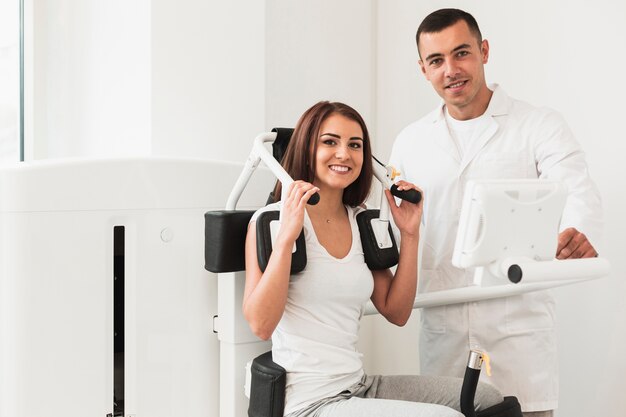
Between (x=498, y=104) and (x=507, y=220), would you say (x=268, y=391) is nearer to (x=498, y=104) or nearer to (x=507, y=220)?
(x=507, y=220)

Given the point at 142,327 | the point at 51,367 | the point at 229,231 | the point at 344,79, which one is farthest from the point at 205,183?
the point at 344,79

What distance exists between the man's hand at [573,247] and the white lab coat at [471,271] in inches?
11.1

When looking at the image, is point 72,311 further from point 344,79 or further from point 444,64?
point 344,79

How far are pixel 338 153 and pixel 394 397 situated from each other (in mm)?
577

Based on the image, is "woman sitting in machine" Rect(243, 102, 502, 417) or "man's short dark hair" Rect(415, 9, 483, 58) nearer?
"woman sitting in machine" Rect(243, 102, 502, 417)

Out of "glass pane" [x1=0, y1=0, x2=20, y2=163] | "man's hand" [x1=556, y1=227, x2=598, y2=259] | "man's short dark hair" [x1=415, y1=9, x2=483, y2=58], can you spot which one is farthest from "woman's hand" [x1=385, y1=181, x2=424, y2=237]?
"glass pane" [x1=0, y1=0, x2=20, y2=163]

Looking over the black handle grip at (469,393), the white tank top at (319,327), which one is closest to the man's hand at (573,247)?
the black handle grip at (469,393)

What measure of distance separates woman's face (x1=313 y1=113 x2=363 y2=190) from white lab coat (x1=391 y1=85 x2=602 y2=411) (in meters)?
0.44

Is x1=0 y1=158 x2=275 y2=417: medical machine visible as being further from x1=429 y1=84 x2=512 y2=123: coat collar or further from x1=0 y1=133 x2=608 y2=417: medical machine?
x1=429 y1=84 x2=512 y2=123: coat collar

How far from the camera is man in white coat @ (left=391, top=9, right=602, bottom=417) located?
70.4 inches

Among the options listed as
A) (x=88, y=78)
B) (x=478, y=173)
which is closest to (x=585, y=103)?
(x=478, y=173)

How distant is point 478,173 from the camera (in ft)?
6.08

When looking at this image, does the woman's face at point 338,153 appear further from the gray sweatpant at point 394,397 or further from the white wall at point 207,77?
the white wall at point 207,77

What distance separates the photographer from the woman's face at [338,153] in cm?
152
